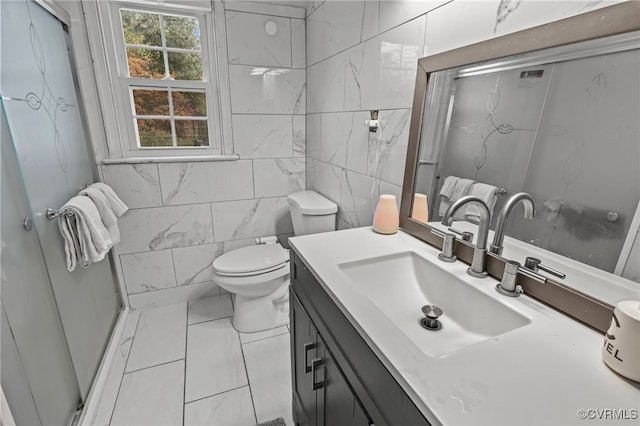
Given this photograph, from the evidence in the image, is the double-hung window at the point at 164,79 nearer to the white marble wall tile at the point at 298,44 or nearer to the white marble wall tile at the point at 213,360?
the white marble wall tile at the point at 298,44

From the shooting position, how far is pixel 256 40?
6.54ft

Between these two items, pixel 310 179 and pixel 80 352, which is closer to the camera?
pixel 80 352

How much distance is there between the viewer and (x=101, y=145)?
5.99 feet

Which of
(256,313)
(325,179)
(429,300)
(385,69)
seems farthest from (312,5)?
(256,313)

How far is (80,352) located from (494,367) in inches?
67.7

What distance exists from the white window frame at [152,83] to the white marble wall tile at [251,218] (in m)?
0.40

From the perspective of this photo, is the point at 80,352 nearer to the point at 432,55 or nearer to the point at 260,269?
the point at 260,269

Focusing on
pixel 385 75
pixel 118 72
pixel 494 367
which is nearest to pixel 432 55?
pixel 385 75

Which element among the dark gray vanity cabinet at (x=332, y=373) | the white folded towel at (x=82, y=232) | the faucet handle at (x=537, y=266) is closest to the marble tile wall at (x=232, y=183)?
the white folded towel at (x=82, y=232)

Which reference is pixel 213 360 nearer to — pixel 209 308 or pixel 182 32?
pixel 209 308

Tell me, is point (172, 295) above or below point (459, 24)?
below

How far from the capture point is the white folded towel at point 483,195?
890 millimetres

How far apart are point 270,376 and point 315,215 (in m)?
0.93

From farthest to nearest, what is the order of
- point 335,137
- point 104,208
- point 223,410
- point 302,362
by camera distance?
point 335,137, point 104,208, point 223,410, point 302,362
